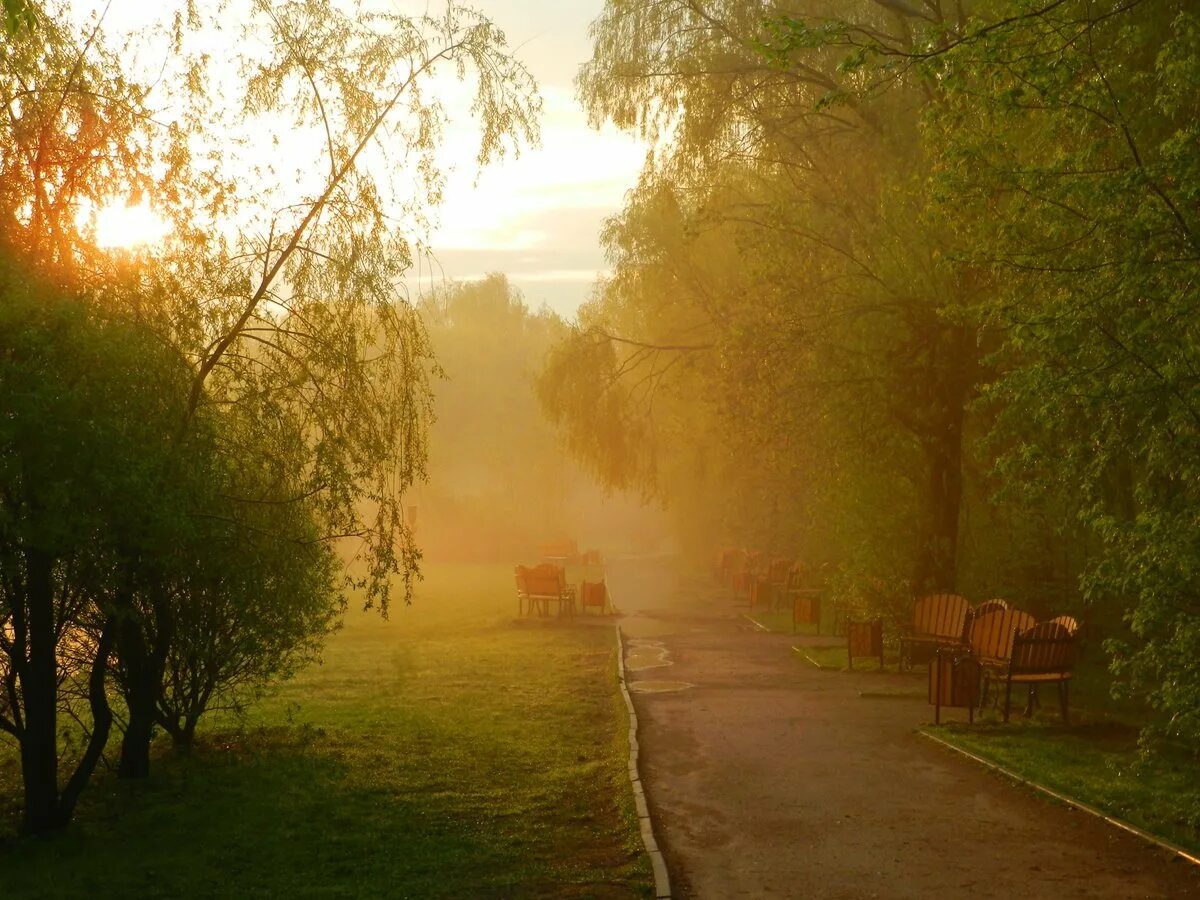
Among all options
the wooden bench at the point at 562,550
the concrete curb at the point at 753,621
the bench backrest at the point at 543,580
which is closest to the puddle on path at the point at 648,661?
the concrete curb at the point at 753,621

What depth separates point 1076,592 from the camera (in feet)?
59.9

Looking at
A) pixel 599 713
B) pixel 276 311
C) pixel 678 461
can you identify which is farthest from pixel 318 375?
pixel 678 461

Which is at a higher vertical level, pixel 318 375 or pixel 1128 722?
pixel 318 375

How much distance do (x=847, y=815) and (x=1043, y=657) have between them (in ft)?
15.6

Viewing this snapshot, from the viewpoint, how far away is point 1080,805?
9.05 metres

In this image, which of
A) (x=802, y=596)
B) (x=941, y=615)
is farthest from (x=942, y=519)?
(x=802, y=596)

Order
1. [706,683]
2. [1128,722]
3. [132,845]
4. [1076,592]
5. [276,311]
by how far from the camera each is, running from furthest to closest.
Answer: [1076,592] < [706,683] < [1128,722] < [276,311] < [132,845]

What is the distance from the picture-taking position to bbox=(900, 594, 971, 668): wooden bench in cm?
1612

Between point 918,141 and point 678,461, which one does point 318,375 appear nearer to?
point 918,141

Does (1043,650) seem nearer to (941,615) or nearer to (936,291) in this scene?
(941,615)

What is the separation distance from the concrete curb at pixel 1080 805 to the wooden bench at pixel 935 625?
4378 millimetres

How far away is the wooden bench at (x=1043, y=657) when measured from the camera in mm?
12664

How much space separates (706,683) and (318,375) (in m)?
7.86

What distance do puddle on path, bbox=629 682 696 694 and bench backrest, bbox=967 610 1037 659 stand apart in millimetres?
3879
